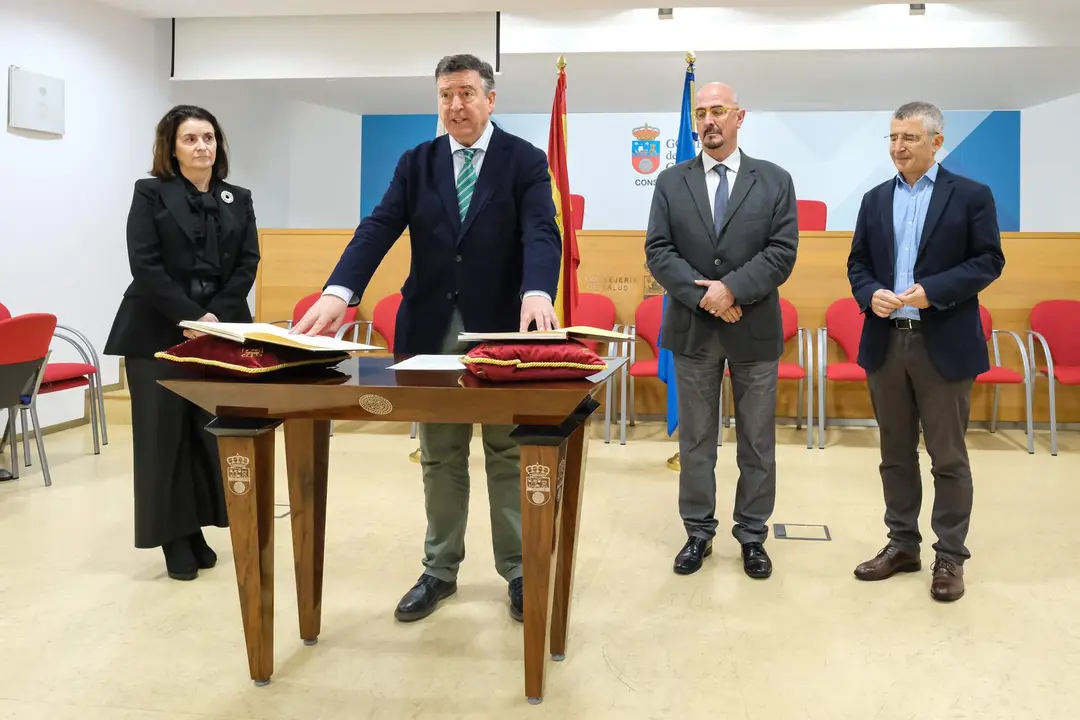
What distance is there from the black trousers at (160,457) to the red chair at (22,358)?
1.45 m

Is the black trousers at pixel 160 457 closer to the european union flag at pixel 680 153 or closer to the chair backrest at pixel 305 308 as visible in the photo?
the european union flag at pixel 680 153

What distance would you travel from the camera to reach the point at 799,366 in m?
5.31

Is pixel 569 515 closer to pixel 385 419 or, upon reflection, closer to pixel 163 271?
pixel 385 419

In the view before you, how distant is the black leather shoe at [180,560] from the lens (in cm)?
291

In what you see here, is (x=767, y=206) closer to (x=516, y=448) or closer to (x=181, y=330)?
(x=516, y=448)

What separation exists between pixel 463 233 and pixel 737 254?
1023mm

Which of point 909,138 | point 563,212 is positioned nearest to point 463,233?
point 909,138

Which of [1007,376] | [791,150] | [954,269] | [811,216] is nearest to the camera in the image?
[954,269]

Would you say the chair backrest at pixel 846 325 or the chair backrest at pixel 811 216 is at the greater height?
the chair backrest at pixel 811 216

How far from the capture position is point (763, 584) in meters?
2.92

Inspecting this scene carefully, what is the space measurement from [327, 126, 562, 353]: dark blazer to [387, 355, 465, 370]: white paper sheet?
9.1 inches

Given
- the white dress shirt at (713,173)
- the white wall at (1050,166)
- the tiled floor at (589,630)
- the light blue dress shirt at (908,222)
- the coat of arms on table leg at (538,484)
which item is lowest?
the tiled floor at (589,630)

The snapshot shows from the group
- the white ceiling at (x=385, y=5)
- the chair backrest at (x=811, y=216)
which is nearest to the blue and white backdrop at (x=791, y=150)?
the chair backrest at (x=811, y=216)

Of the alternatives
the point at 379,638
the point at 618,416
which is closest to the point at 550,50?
the point at 618,416
